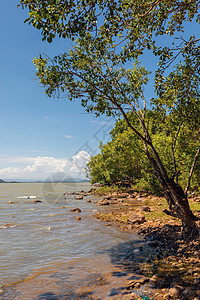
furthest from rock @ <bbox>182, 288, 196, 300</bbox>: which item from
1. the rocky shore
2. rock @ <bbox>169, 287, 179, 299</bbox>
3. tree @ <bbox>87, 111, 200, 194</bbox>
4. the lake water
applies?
tree @ <bbox>87, 111, 200, 194</bbox>

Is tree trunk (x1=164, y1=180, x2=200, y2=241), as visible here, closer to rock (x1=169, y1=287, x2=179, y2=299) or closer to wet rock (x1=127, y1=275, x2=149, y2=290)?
wet rock (x1=127, y1=275, x2=149, y2=290)

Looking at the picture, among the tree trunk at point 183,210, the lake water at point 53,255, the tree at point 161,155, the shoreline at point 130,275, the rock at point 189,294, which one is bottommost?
the lake water at point 53,255

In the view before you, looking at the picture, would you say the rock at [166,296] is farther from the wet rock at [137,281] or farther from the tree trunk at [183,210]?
the tree trunk at [183,210]

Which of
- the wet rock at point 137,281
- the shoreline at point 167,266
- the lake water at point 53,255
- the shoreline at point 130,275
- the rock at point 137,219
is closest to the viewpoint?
the shoreline at point 167,266

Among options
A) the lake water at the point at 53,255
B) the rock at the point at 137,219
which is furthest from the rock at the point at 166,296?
the rock at the point at 137,219

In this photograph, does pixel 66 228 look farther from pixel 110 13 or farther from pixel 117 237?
pixel 110 13

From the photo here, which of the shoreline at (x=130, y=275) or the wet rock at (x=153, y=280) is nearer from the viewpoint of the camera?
the shoreline at (x=130, y=275)

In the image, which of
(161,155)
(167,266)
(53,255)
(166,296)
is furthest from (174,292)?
(161,155)

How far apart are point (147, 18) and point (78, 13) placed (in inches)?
100

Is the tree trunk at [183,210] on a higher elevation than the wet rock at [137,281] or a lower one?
higher

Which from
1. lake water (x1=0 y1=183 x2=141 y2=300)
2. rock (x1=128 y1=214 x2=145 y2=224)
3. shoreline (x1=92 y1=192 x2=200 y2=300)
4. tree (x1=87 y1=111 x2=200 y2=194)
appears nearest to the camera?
shoreline (x1=92 y1=192 x2=200 y2=300)

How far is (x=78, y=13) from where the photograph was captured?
20.2 feet

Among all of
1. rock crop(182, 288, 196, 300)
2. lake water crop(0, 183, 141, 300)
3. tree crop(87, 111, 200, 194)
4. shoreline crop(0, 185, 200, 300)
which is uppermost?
tree crop(87, 111, 200, 194)

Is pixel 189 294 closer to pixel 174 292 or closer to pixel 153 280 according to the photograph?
pixel 174 292
